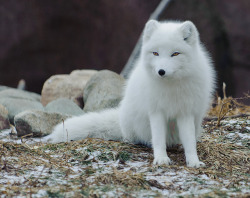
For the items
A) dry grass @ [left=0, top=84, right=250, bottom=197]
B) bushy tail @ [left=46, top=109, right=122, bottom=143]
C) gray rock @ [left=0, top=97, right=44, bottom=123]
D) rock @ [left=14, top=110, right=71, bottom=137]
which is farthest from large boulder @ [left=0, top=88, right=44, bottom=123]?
dry grass @ [left=0, top=84, right=250, bottom=197]

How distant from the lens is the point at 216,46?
24.8ft

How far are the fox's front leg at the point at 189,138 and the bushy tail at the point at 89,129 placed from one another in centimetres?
86

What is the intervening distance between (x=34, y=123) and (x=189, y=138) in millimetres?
1678

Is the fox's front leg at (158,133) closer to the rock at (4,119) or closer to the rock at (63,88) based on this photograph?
the rock at (4,119)

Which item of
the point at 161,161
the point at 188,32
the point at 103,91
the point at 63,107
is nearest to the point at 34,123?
→ the point at 63,107

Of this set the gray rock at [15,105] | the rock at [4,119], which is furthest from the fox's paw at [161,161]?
the gray rock at [15,105]

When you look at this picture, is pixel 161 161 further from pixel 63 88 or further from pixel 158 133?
pixel 63 88

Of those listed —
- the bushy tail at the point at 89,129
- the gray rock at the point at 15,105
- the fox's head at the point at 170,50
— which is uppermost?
the fox's head at the point at 170,50

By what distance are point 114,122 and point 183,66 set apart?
1145mm

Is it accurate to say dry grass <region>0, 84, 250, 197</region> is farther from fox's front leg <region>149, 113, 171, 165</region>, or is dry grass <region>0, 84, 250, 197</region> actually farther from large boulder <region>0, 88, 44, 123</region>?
large boulder <region>0, 88, 44, 123</region>

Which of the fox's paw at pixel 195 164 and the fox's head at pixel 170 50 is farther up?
the fox's head at pixel 170 50

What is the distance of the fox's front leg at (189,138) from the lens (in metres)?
2.59

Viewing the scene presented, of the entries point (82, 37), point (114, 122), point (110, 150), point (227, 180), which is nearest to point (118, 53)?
point (82, 37)

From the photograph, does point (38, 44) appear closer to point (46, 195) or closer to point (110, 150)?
point (110, 150)
